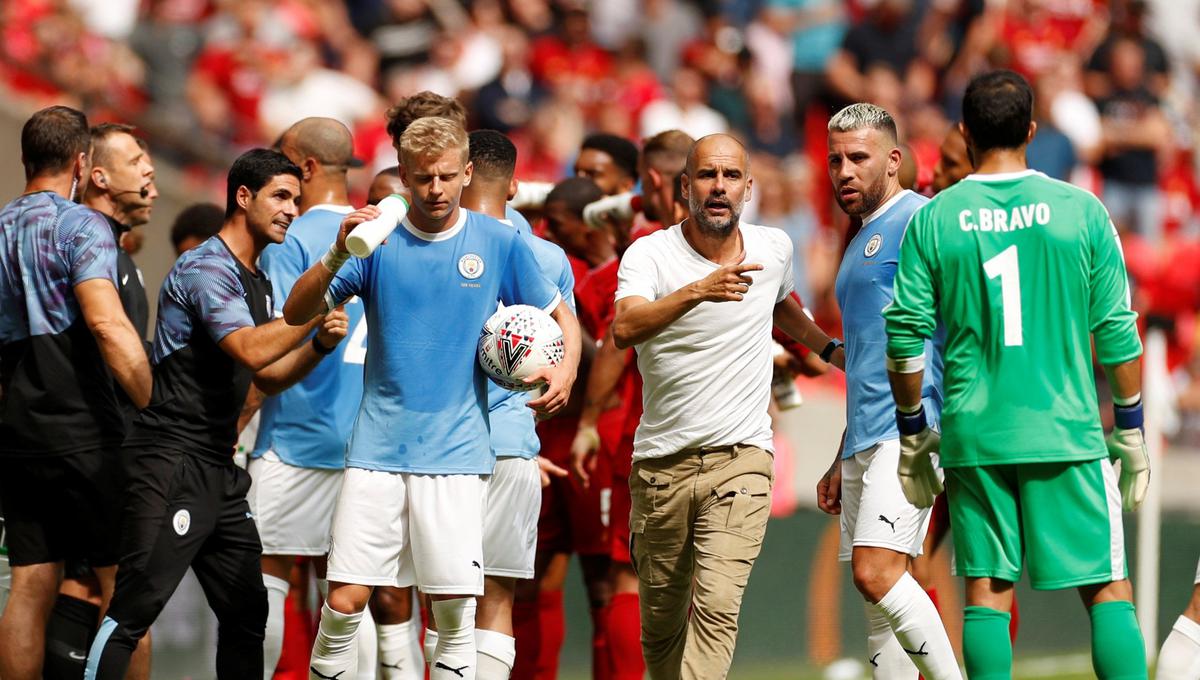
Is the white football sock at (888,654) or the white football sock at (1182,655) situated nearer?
the white football sock at (1182,655)

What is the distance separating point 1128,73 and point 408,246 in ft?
44.6

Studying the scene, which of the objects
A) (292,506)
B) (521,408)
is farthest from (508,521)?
(292,506)

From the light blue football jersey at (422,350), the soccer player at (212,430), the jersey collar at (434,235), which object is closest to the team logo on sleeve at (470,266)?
the light blue football jersey at (422,350)

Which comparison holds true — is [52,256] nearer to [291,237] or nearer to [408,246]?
[291,237]

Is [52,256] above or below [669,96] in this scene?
below

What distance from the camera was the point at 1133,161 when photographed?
58.3ft

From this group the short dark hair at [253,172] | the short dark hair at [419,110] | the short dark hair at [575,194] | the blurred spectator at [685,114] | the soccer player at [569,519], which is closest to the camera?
the short dark hair at [253,172]

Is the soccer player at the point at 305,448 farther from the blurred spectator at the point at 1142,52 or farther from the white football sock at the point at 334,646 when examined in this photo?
the blurred spectator at the point at 1142,52

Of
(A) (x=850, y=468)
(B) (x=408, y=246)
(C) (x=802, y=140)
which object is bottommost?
(A) (x=850, y=468)

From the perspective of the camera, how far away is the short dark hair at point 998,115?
6445mm

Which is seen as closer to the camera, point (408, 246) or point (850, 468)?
point (408, 246)

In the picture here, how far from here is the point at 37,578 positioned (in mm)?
7648

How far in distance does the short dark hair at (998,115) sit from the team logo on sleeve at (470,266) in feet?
6.81

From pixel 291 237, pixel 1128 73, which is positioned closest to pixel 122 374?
pixel 291 237
